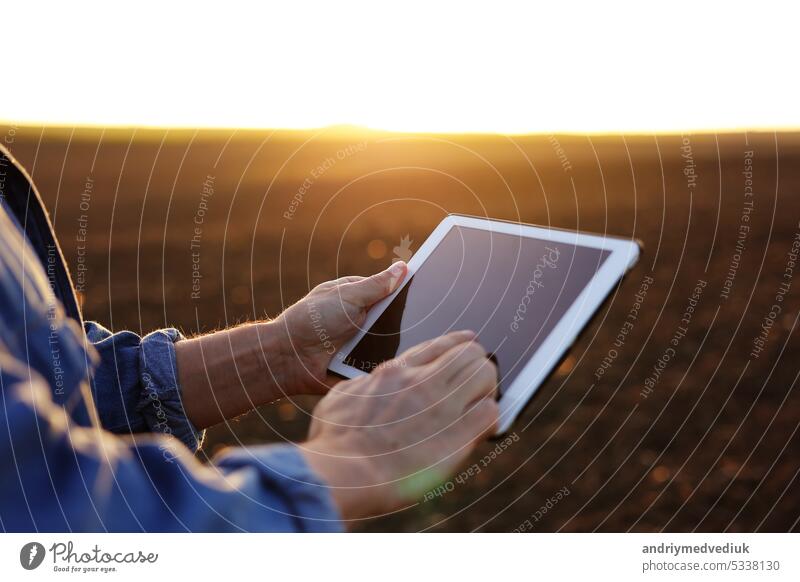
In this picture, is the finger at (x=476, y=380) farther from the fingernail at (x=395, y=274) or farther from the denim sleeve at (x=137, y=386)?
the denim sleeve at (x=137, y=386)

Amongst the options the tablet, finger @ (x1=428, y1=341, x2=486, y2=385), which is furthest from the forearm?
finger @ (x1=428, y1=341, x2=486, y2=385)

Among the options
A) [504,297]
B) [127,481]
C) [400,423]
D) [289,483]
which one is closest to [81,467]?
[127,481]

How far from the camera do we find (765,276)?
6809 millimetres

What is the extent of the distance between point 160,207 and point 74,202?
3.87ft

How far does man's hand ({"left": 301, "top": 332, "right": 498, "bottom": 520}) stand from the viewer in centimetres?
118

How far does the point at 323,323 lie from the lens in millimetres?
1971

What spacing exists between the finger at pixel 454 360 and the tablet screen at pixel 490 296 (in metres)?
0.09

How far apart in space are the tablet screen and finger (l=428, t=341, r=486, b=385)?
94mm

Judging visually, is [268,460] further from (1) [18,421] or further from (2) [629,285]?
(2) [629,285]

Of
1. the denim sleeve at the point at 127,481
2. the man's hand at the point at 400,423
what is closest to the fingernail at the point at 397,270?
the man's hand at the point at 400,423

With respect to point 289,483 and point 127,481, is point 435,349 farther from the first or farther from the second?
point 127,481

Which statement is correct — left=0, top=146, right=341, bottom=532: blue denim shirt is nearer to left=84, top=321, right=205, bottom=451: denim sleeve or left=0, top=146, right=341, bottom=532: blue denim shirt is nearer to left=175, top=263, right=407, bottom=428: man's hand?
left=84, top=321, right=205, bottom=451: denim sleeve

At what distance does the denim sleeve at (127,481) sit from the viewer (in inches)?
38.3

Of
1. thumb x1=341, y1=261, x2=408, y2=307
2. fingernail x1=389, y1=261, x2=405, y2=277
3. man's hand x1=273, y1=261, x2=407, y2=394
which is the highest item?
Result: fingernail x1=389, y1=261, x2=405, y2=277
